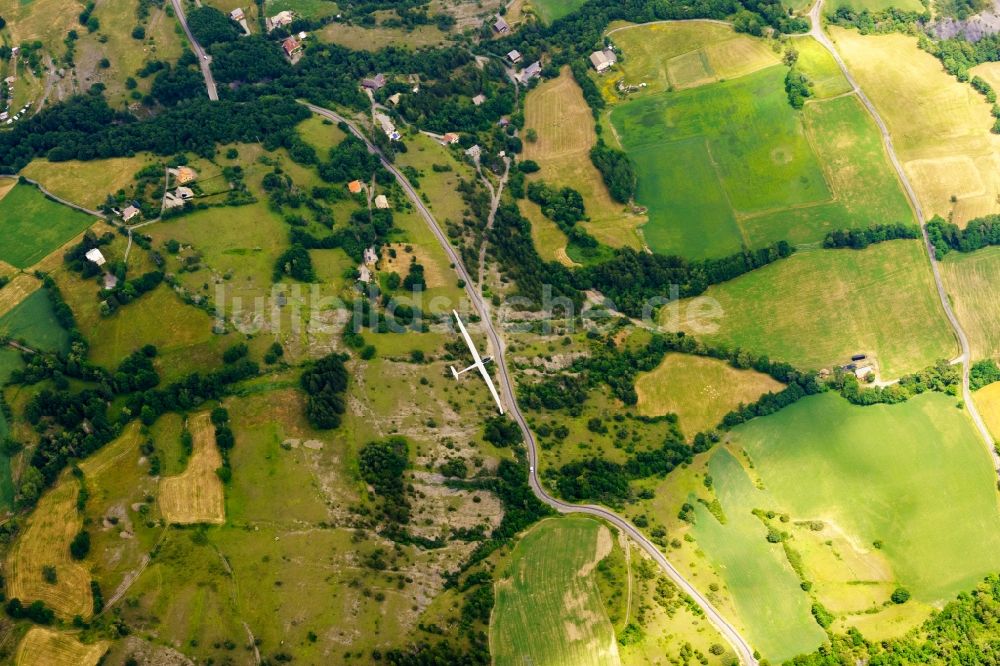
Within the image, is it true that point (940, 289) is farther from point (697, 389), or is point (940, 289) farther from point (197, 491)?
point (197, 491)

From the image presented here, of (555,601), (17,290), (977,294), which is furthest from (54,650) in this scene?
(977,294)

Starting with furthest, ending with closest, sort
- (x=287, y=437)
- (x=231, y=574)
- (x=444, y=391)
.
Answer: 1. (x=444, y=391)
2. (x=287, y=437)
3. (x=231, y=574)

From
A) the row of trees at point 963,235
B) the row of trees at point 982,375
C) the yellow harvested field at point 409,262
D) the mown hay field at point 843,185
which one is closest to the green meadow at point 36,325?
the yellow harvested field at point 409,262

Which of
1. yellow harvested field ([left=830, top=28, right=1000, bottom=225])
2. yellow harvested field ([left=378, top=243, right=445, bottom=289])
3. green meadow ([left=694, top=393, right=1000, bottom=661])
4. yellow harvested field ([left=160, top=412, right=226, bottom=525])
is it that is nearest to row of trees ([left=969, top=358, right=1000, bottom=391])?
green meadow ([left=694, top=393, right=1000, bottom=661])

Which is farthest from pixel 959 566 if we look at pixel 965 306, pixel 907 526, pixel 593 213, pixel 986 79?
pixel 986 79

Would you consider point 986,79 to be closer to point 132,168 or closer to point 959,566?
point 959,566

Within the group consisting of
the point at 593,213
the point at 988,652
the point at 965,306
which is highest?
the point at 593,213
